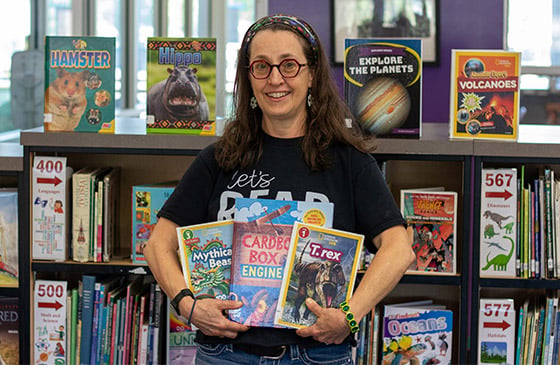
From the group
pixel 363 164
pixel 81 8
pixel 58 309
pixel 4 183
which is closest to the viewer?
pixel 363 164

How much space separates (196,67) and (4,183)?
0.89 meters

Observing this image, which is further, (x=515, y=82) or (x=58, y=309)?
(x=58, y=309)

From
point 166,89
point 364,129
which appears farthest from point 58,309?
point 364,129

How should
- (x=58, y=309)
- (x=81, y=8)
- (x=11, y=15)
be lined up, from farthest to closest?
(x=81, y=8), (x=11, y=15), (x=58, y=309)

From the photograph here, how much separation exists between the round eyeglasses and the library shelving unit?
0.73m

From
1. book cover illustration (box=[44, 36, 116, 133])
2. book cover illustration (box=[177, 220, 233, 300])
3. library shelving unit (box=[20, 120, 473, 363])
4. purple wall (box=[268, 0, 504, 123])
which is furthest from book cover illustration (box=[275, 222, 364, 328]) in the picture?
purple wall (box=[268, 0, 504, 123])

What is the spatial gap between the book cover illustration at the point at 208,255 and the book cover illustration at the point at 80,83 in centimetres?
84

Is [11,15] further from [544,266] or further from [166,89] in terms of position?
[544,266]

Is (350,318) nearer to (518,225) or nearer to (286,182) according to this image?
(286,182)

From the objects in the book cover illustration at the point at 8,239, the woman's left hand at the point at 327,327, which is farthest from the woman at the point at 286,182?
the book cover illustration at the point at 8,239

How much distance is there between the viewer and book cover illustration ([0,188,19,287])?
2.76 metres

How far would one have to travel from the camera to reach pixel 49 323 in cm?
275

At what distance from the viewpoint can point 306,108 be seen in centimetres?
198

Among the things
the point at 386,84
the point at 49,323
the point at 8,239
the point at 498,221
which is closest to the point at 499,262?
the point at 498,221
